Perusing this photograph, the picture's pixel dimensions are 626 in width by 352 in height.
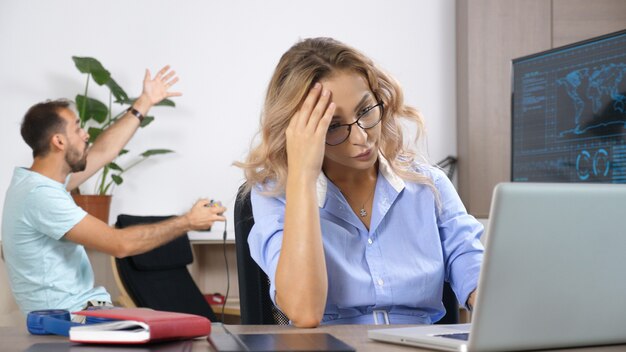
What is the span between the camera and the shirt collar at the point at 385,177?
1.70 m

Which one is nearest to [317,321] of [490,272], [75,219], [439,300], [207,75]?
[439,300]

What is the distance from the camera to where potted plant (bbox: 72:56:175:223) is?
12.5 ft

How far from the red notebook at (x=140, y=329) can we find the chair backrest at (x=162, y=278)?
220 centimetres

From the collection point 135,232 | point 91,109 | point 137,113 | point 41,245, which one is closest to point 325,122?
point 135,232

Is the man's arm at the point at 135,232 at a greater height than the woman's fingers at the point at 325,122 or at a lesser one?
lesser

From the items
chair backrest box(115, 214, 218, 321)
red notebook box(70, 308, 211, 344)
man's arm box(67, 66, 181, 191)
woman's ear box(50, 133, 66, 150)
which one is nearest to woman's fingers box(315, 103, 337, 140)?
red notebook box(70, 308, 211, 344)

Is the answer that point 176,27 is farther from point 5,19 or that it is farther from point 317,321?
point 317,321

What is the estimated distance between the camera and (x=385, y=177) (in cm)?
176

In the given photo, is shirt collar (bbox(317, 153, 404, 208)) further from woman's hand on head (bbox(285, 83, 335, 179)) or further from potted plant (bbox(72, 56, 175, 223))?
potted plant (bbox(72, 56, 175, 223))

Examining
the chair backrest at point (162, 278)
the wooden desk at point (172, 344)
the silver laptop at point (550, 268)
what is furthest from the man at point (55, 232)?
the silver laptop at point (550, 268)

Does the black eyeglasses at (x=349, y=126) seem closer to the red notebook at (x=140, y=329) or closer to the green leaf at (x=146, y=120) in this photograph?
the red notebook at (x=140, y=329)

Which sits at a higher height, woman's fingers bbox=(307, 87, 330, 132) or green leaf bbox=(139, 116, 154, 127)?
green leaf bbox=(139, 116, 154, 127)

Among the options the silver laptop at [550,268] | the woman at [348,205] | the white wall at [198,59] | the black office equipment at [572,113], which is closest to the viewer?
the silver laptop at [550,268]

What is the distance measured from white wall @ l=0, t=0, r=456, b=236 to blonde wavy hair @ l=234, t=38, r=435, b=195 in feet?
8.27
